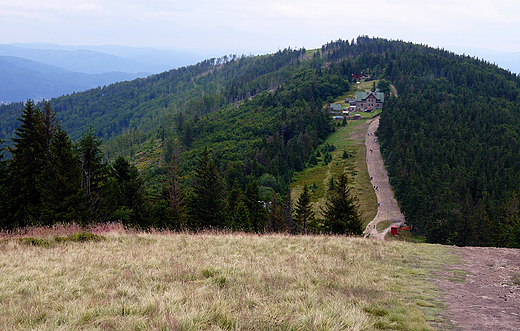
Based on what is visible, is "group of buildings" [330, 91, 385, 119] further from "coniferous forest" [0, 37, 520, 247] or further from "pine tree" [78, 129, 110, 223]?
"pine tree" [78, 129, 110, 223]

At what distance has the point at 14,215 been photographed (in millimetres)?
24281

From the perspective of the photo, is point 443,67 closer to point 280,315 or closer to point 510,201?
point 510,201

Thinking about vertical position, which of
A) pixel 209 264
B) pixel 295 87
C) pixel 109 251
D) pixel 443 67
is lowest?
pixel 109 251

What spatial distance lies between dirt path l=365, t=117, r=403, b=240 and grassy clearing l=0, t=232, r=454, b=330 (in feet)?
132

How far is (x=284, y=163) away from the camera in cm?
10512

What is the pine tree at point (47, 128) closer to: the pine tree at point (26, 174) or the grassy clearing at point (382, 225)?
the pine tree at point (26, 174)

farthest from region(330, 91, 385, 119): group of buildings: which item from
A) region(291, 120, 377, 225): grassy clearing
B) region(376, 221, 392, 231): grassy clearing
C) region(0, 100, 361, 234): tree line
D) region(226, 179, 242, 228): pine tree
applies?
region(0, 100, 361, 234): tree line

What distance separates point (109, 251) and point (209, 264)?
4440 millimetres

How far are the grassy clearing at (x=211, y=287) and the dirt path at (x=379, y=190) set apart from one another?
132 feet

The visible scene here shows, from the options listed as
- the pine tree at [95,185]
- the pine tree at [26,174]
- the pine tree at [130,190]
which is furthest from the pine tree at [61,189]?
the pine tree at [130,190]

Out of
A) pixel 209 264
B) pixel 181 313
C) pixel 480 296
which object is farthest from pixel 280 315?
pixel 480 296

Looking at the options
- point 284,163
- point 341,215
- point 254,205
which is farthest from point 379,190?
point 341,215

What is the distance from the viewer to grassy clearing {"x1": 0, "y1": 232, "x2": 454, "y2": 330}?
5328 mm

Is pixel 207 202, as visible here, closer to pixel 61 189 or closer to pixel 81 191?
pixel 81 191
